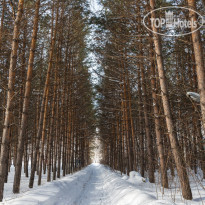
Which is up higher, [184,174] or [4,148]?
[4,148]

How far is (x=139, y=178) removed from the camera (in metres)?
9.48

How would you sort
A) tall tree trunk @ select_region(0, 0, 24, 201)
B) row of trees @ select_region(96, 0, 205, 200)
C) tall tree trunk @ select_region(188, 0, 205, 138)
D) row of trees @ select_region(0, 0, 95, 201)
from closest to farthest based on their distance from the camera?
tall tree trunk @ select_region(188, 0, 205, 138) → row of trees @ select_region(96, 0, 205, 200) → tall tree trunk @ select_region(0, 0, 24, 201) → row of trees @ select_region(0, 0, 95, 201)

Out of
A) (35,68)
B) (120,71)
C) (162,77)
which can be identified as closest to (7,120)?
(162,77)

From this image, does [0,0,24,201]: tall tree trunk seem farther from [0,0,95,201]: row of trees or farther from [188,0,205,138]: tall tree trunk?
[188,0,205,138]: tall tree trunk

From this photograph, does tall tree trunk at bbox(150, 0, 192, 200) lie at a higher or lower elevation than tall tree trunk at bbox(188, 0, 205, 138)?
lower

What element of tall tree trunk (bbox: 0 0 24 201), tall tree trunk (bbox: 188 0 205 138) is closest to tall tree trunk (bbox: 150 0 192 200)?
tall tree trunk (bbox: 188 0 205 138)

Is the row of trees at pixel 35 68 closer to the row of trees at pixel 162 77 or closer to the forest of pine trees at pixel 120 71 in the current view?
the forest of pine trees at pixel 120 71

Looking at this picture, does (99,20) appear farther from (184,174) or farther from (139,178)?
(139,178)

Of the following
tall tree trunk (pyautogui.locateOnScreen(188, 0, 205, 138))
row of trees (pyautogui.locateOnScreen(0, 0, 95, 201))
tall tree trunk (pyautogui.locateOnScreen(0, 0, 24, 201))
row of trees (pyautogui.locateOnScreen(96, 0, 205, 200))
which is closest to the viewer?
tall tree trunk (pyautogui.locateOnScreen(188, 0, 205, 138))

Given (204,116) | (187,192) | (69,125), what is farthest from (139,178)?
(69,125)

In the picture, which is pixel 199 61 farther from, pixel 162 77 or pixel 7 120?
pixel 7 120

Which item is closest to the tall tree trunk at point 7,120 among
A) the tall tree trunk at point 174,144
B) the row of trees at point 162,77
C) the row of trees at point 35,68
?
the row of trees at point 35,68

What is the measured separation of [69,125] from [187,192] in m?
12.7

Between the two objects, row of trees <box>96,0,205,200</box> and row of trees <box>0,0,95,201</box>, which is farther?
row of trees <box>0,0,95,201</box>
